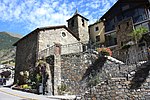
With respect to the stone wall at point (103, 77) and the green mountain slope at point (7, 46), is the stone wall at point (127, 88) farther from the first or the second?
the green mountain slope at point (7, 46)

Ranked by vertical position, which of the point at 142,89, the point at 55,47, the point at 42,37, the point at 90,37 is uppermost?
the point at 90,37

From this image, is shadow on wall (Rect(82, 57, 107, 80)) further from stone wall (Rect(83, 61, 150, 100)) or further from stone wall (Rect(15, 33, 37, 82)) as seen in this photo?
stone wall (Rect(15, 33, 37, 82))

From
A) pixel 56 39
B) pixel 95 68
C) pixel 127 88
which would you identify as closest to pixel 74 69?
pixel 95 68

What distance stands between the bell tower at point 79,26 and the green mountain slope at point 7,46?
35670mm

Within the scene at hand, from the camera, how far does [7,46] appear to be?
84.4 metres

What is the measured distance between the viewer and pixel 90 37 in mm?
40344

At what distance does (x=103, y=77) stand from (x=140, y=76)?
23.6 feet

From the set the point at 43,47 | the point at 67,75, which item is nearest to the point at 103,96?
the point at 67,75

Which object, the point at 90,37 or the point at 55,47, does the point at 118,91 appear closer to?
the point at 55,47

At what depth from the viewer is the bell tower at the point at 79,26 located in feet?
123

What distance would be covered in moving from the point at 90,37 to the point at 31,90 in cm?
2381

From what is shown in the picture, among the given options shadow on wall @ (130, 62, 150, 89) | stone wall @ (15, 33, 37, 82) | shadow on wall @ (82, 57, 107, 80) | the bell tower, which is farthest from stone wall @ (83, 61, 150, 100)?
the bell tower

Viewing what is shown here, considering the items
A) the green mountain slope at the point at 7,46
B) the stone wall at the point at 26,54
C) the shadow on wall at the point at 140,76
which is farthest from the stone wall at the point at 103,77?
the green mountain slope at the point at 7,46

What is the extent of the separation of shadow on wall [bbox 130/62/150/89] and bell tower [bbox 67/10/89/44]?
26791mm
